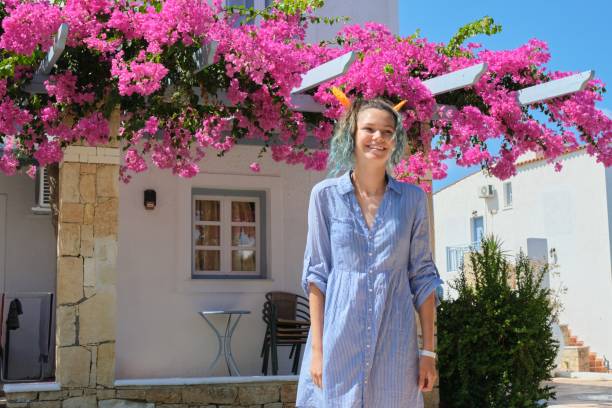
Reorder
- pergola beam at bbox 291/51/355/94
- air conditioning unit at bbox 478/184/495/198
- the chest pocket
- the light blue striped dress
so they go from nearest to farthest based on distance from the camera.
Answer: the light blue striped dress → the chest pocket → pergola beam at bbox 291/51/355/94 → air conditioning unit at bbox 478/184/495/198

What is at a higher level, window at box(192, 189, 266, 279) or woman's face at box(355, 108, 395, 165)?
window at box(192, 189, 266, 279)

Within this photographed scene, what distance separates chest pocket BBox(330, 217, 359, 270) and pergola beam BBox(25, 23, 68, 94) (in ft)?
12.7

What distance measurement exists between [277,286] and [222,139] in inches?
88.5

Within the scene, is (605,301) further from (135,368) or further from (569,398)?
(135,368)

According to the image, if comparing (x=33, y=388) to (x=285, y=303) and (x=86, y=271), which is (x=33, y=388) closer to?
(x=86, y=271)

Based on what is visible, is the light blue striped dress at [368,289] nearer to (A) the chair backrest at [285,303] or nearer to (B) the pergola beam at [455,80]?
(B) the pergola beam at [455,80]

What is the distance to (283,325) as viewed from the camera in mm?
9273

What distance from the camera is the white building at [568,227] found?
68.4 feet

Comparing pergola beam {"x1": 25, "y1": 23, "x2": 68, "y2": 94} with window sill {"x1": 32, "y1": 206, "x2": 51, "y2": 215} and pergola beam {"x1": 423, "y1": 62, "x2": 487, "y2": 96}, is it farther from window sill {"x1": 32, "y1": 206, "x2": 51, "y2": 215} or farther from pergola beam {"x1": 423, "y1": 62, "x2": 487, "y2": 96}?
window sill {"x1": 32, "y1": 206, "x2": 51, "y2": 215}

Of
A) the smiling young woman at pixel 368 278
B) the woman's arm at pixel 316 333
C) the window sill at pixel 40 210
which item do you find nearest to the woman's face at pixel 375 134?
the smiling young woman at pixel 368 278

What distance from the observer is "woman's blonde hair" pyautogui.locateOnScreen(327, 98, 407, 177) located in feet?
9.47

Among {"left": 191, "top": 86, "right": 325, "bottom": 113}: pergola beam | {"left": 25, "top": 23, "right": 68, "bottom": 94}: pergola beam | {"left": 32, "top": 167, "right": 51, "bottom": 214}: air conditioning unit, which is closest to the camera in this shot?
{"left": 25, "top": 23, "right": 68, "bottom": 94}: pergola beam

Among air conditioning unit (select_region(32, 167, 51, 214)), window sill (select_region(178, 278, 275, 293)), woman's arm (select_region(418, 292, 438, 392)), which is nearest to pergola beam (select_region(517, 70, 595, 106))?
window sill (select_region(178, 278, 275, 293))

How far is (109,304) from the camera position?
713cm
